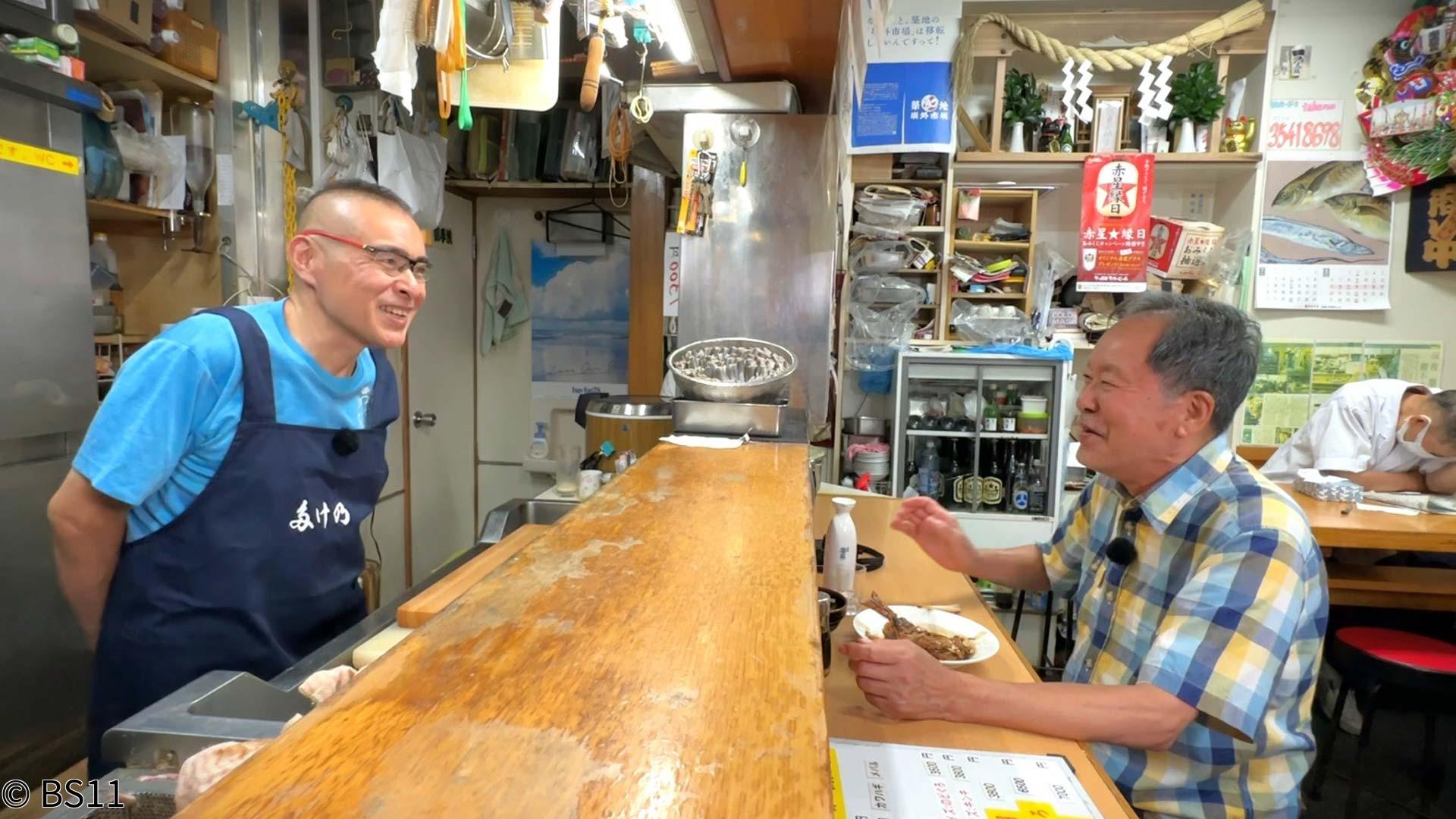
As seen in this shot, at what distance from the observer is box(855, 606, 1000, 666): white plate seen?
5.11 ft

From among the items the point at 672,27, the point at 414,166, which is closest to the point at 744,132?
the point at 672,27

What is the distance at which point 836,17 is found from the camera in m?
2.15

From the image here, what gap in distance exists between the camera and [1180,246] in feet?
13.1

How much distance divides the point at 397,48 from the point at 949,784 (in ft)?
4.59

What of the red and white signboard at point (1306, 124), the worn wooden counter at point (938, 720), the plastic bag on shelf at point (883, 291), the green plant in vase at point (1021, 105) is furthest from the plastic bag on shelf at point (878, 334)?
the red and white signboard at point (1306, 124)

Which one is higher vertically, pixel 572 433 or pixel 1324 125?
pixel 1324 125

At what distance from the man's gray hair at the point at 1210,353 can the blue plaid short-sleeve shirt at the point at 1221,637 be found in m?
0.12

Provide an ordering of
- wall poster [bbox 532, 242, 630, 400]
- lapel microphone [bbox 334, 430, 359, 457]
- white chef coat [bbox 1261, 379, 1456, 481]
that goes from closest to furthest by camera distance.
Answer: lapel microphone [bbox 334, 430, 359, 457]
white chef coat [bbox 1261, 379, 1456, 481]
wall poster [bbox 532, 242, 630, 400]

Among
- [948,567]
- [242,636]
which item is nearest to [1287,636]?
[948,567]

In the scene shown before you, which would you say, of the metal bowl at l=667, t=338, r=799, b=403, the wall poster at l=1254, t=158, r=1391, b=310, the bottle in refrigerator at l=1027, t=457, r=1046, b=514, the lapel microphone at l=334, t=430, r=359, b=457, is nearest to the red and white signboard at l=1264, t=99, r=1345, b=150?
the wall poster at l=1254, t=158, r=1391, b=310

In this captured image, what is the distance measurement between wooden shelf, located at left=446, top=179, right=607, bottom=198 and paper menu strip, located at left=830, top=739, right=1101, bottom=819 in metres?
3.81

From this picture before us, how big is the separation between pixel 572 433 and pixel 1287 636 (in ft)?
11.5

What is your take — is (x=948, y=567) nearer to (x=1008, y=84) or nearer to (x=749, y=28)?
(x=749, y=28)

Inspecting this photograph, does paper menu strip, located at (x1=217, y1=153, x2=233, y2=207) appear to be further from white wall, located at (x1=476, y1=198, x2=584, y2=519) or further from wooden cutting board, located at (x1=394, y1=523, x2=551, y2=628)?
wooden cutting board, located at (x1=394, y1=523, x2=551, y2=628)
